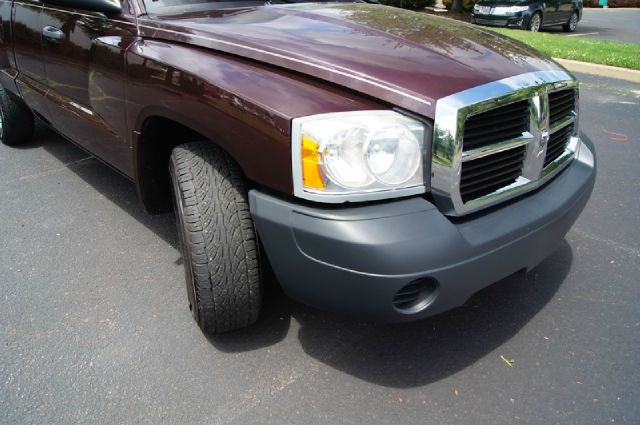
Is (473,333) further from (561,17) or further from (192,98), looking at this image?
(561,17)

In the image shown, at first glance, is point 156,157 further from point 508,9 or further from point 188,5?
point 508,9

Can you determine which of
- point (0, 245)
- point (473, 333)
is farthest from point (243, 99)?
point (0, 245)

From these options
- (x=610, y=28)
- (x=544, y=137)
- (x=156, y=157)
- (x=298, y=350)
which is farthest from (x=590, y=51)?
(x=610, y=28)

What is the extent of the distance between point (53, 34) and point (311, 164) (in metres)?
2.29

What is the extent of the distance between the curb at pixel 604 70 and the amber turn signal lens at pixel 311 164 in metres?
7.68

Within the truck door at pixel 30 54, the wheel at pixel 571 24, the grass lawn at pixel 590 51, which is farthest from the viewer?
the wheel at pixel 571 24

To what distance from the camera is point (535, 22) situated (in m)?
15.5

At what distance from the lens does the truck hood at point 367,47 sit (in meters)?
1.85

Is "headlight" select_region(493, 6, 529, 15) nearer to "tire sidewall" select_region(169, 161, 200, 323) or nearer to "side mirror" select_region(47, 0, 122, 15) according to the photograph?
"side mirror" select_region(47, 0, 122, 15)

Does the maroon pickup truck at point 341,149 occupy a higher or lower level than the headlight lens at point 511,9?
lower

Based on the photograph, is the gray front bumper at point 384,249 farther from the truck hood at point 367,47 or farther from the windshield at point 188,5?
the windshield at point 188,5

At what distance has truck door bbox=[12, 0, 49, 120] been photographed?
3492 mm

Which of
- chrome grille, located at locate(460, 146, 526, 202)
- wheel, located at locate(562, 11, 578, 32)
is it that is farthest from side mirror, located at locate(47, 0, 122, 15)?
wheel, located at locate(562, 11, 578, 32)

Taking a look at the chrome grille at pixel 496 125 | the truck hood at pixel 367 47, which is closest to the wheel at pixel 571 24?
the truck hood at pixel 367 47
